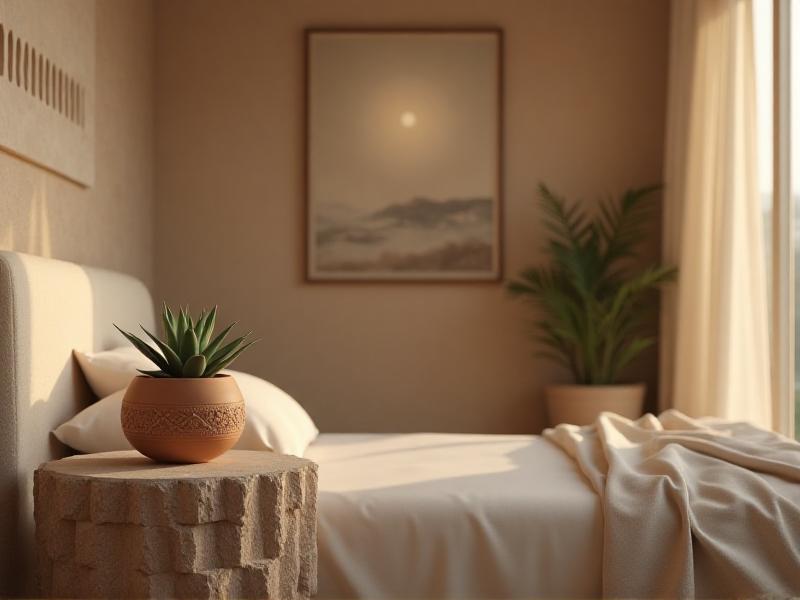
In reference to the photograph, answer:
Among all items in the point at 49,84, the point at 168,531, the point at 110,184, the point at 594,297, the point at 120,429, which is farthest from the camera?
the point at 594,297

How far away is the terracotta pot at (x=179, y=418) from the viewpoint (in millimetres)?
2184

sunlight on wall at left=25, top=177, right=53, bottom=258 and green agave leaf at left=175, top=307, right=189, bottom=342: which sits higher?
sunlight on wall at left=25, top=177, right=53, bottom=258

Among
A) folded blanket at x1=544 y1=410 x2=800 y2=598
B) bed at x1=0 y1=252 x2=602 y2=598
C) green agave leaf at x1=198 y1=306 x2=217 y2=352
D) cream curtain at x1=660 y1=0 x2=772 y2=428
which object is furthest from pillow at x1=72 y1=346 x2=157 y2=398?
cream curtain at x1=660 y1=0 x2=772 y2=428

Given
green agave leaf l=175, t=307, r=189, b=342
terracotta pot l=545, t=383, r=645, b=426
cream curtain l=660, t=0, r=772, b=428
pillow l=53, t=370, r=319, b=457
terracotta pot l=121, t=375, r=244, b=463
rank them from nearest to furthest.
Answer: terracotta pot l=121, t=375, r=244, b=463 < green agave leaf l=175, t=307, r=189, b=342 < pillow l=53, t=370, r=319, b=457 < cream curtain l=660, t=0, r=772, b=428 < terracotta pot l=545, t=383, r=645, b=426

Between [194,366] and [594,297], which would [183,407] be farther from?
[594,297]

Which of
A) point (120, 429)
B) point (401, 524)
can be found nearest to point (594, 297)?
point (401, 524)

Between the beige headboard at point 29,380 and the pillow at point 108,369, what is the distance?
37mm

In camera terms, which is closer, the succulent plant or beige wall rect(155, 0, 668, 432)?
the succulent plant

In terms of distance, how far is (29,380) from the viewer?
8.10 feet

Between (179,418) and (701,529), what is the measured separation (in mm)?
1245

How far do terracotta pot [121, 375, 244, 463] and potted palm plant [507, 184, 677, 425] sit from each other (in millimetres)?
2809

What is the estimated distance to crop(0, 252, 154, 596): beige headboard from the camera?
2.37 meters

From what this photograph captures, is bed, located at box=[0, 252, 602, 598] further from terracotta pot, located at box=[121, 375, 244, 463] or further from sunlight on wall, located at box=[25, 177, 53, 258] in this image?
sunlight on wall, located at box=[25, 177, 53, 258]

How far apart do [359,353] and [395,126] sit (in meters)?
1.21
